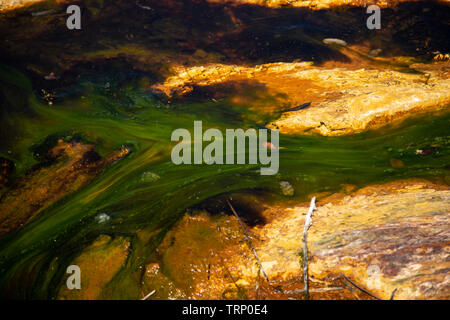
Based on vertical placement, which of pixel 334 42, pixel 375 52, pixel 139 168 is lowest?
pixel 139 168

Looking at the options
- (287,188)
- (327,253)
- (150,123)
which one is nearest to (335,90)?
(287,188)

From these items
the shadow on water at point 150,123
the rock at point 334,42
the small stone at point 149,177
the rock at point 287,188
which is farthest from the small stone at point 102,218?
the rock at point 334,42

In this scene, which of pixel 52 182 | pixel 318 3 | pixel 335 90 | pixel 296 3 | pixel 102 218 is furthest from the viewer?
pixel 296 3

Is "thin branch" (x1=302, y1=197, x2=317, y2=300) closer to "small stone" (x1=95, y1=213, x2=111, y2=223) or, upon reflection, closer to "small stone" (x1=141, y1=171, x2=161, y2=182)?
"small stone" (x1=141, y1=171, x2=161, y2=182)

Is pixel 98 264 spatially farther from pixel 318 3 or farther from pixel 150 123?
pixel 318 3

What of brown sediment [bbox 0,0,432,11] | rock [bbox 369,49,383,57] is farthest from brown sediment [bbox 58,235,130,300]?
brown sediment [bbox 0,0,432,11]

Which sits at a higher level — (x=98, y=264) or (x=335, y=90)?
(x=335, y=90)
